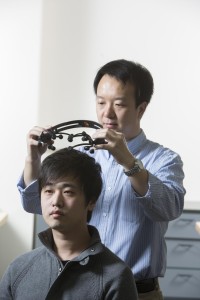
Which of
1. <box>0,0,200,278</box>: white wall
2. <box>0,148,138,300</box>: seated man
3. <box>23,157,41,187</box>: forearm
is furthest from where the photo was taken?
<box>0,0,200,278</box>: white wall

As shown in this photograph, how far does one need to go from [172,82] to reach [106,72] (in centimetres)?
229

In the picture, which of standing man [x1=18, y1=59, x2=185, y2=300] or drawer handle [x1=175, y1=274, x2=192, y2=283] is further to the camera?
drawer handle [x1=175, y1=274, x2=192, y2=283]

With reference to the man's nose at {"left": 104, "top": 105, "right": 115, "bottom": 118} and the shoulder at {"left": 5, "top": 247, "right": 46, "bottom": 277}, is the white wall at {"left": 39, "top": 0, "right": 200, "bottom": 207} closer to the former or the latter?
the man's nose at {"left": 104, "top": 105, "right": 115, "bottom": 118}

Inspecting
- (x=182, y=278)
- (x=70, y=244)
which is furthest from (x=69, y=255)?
(x=182, y=278)

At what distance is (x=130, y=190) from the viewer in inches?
58.2

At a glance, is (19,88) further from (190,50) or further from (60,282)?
(60,282)

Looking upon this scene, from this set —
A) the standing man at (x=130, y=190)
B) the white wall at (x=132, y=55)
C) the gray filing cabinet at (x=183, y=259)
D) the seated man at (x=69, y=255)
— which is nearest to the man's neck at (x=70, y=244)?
the seated man at (x=69, y=255)

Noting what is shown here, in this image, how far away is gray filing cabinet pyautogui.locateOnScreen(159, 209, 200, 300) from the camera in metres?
3.36

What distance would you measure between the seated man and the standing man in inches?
4.2

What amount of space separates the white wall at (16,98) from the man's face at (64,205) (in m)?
2.18

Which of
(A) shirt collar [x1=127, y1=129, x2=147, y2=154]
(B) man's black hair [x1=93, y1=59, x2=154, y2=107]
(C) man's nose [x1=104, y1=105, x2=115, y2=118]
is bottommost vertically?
(A) shirt collar [x1=127, y1=129, x2=147, y2=154]

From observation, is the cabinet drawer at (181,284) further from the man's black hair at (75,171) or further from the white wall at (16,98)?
the man's black hair at (75,171)

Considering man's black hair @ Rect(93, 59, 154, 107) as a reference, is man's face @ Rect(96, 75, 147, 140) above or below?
below

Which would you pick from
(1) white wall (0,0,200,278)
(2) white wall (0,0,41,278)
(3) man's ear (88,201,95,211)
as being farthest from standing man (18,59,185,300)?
(1) white wall (0,0,200,278)
